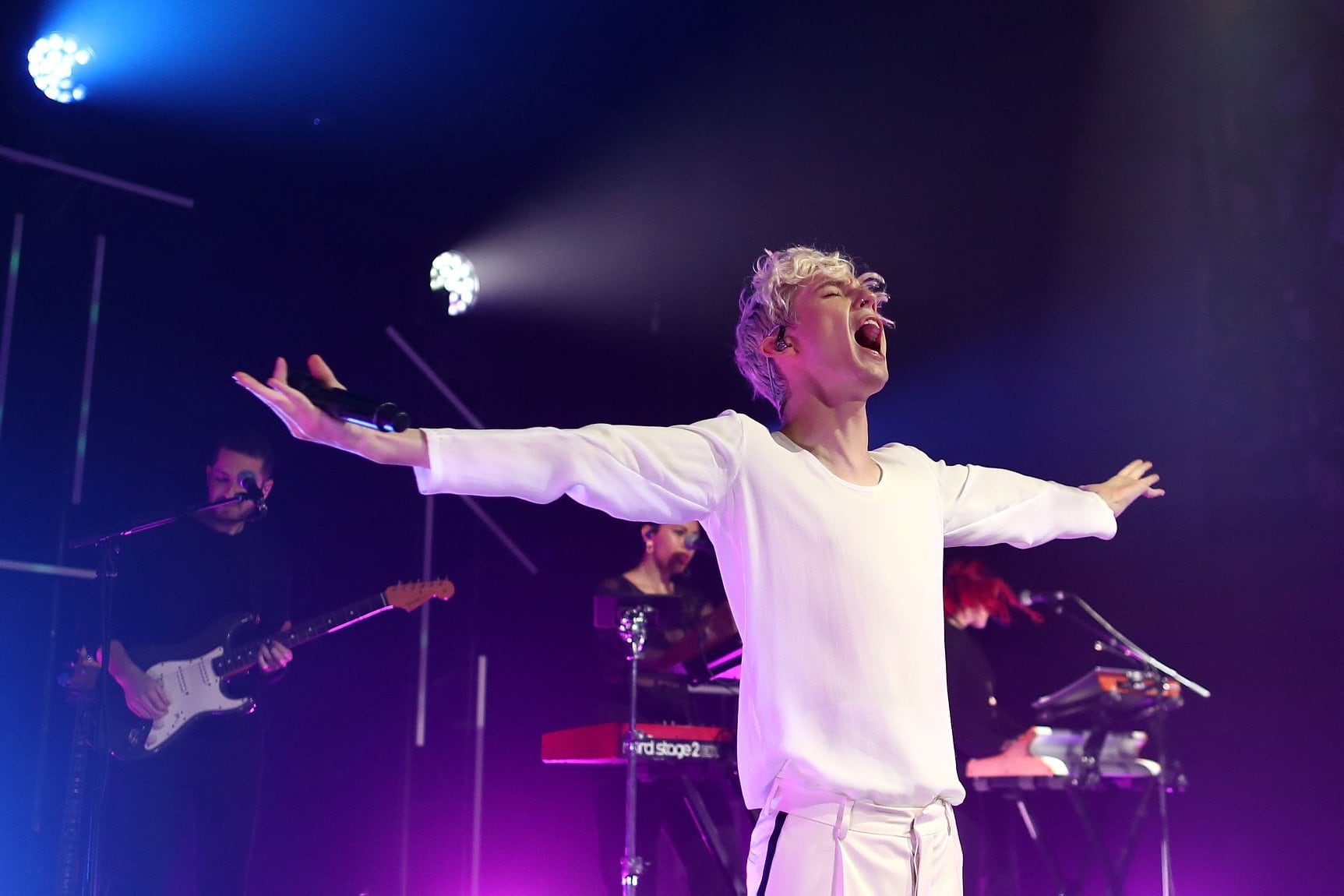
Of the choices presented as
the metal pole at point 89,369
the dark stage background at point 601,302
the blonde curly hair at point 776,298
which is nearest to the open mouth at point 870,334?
the blonde curly hair at point 776,298

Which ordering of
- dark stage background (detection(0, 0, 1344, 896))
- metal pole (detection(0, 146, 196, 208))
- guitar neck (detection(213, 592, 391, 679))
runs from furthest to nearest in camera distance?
dark stage background (detection(0, 0, 1344, 896)) → metal pole (detection(0, 146, 196, 208)) → guitar neck (detection(213, 592, 391, 679))

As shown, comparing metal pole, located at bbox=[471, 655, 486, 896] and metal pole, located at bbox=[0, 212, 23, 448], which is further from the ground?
metal pole, located at bbox=[0, 212, 23, 448]

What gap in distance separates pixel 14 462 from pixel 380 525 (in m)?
1.75

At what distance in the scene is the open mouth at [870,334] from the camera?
2.34 m

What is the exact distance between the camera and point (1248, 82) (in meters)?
5.36

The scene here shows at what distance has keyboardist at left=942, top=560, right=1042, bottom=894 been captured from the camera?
4.76m

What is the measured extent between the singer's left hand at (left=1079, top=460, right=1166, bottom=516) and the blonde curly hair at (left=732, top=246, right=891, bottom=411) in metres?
0.63

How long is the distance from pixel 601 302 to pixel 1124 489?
4484 mm

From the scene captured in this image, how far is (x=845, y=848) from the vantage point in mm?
1873

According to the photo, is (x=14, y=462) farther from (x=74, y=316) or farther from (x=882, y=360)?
(x=882, y=360)

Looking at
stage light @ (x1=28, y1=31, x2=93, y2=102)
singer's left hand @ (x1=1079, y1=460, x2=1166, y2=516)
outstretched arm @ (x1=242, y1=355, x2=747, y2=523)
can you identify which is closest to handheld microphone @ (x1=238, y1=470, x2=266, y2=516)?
stage light @ (x1=28, y1=31, x2=93, y2=102)

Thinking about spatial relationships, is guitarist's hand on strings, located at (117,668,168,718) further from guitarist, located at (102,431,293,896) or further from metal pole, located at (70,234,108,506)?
metal pole, located at (70,234,108,506)

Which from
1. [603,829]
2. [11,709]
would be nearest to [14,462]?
[11,709]

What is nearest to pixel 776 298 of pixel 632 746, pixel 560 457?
pixel 560 457
